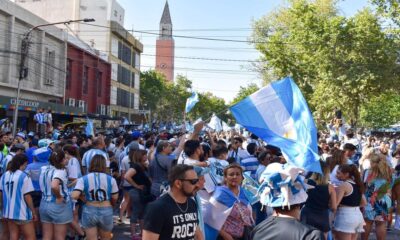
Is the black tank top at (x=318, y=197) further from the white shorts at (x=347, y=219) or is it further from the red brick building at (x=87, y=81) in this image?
the red brick building at (x=87, y=81)

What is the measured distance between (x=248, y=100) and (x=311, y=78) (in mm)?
32943

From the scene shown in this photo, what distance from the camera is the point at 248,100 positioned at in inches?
215

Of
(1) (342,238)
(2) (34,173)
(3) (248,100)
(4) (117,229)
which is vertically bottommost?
(4) (117,229)

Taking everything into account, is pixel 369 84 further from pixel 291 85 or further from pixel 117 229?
pixel 291 85

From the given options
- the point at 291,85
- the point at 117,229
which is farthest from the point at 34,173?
the point at 291,85

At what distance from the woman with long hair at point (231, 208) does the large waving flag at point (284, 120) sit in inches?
21.4

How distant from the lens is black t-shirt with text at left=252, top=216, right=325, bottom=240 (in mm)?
2861

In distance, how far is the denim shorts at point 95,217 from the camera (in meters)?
6.10

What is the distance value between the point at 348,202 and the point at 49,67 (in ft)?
104

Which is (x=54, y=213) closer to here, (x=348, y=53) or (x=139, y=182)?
(x=139, y=182)

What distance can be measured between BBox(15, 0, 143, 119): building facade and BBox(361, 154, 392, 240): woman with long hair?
4488cm

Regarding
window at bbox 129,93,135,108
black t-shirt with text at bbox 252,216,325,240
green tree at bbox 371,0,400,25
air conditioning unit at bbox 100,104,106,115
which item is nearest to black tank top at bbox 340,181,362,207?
black t-shirt with text at bbox 252,216,325,240

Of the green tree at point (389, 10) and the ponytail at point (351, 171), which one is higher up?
the green tree at point (389, 10)

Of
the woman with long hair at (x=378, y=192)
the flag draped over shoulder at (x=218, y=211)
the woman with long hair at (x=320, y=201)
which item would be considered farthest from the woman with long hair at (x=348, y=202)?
the flag draped over shoulder at (x=218, y=211)
